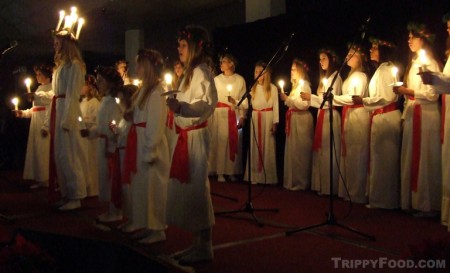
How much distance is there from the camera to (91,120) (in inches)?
273

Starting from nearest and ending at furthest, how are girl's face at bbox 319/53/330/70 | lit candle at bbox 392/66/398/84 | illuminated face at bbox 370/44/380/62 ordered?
lit candle at bbox 392/66/398/84
illuminated face at bbox 370/44/380/62
girl's face at bbox 319/53/330/70

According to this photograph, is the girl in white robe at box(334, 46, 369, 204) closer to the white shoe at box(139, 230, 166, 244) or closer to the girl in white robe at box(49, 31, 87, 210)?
the white shoe at box(139, 230, 166, 244)

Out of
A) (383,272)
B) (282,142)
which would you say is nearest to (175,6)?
(282,142)

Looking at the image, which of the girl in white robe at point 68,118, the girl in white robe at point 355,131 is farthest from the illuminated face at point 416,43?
the girl in white robe at point 68,118

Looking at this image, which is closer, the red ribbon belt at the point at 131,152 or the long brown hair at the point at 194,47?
the long brown hair at the point at 194,47

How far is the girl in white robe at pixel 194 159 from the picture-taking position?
3527 mm

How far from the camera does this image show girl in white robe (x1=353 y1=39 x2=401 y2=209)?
561 centimetres

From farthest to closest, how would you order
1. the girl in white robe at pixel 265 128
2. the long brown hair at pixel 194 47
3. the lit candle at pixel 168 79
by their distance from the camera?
the girl in white robe at pixel 265 128
the lit candle at pixel 168 79
the long brown hair at pixel 194 47

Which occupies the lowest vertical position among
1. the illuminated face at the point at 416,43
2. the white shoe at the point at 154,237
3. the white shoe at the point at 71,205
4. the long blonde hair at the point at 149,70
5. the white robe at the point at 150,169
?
the white shoe at the point at 154,237

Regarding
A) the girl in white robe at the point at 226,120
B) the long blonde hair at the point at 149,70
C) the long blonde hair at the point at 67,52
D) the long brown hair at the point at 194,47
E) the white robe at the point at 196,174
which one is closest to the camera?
the white robe at the point at 196,174

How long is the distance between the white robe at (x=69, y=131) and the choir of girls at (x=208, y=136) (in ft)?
0.04

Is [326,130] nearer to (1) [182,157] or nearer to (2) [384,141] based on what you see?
(2) [384,141]

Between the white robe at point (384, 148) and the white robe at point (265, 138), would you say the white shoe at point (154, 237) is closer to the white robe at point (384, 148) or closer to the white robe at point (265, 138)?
the white robe at point (384, 148)

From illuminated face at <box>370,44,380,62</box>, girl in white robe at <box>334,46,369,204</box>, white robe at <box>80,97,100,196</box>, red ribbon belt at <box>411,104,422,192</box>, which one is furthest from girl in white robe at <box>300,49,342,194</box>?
white robe at <box>80,97,100,196</box>
